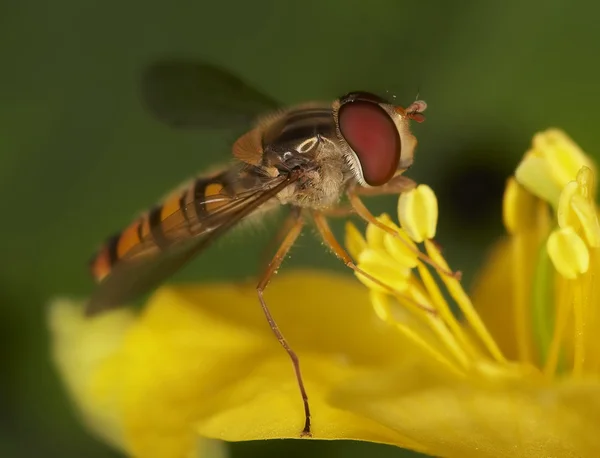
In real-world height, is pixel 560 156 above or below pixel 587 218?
above

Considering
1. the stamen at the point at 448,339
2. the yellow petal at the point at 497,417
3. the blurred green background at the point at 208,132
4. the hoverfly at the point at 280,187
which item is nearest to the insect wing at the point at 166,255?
the hoverfly at the point at 280,187

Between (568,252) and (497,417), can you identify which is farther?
(568,252)

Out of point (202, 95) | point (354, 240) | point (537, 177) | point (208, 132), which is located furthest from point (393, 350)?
point (208, 132)

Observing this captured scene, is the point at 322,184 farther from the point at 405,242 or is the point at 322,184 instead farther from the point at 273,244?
the point at 273,244

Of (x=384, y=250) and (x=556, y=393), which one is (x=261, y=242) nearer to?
(x=384, y=250)

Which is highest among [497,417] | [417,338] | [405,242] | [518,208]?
[518,208]

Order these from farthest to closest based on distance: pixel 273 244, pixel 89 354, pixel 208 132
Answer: pixel 208 132, pixel 273 244, pixel 89 354

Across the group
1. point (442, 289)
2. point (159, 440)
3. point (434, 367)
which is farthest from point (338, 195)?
point (442, 289)
